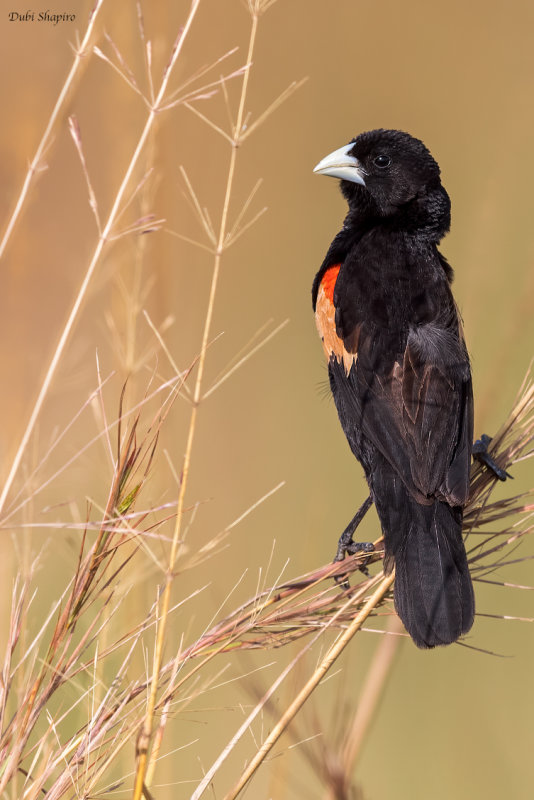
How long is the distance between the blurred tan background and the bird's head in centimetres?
23

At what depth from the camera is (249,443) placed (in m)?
3.91

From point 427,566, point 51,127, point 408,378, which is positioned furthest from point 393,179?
point 51,127

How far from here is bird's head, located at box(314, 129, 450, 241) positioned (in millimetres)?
2926

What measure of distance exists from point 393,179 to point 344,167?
186mm

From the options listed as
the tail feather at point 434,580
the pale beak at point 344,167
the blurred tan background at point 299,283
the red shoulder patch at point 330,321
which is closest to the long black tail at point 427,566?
the tail feather at point 434,580

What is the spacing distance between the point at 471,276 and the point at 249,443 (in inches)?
75.6

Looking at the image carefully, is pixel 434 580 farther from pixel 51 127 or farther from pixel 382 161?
pixel 382 161

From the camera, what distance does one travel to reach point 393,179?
9.78 feet

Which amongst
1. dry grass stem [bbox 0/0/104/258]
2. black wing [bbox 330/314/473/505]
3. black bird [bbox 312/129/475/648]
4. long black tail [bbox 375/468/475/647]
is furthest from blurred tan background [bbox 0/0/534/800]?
dry grass stem [bbox 0/0/104/258]

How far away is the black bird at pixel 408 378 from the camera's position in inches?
77.1

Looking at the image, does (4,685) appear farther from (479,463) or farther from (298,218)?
(298,218)

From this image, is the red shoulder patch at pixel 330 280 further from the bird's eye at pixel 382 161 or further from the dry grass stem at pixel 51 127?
the dry grass stem at pixel 51 127

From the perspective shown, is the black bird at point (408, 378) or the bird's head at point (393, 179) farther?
the bird's head at point (393, 179)

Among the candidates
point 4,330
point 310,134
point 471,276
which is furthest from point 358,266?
point 310,134
